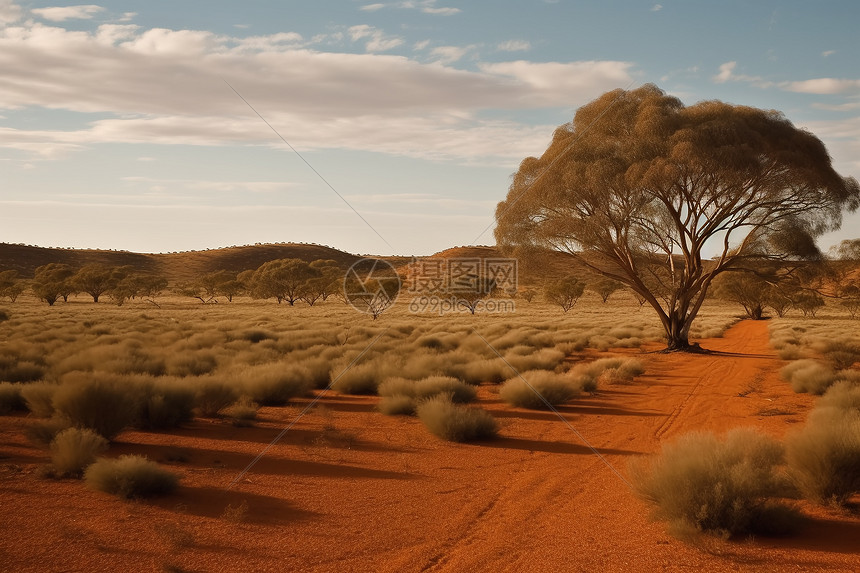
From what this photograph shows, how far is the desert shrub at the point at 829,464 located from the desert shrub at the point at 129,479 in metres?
7.89

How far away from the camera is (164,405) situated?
11461 mm

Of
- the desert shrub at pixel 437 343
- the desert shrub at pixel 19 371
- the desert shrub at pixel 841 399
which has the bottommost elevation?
the desert shrub at pixel 437 343

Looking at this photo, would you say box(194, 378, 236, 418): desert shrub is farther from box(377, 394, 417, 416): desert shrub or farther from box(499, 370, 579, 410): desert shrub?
box(499, 370, 579, 410): desert shrub

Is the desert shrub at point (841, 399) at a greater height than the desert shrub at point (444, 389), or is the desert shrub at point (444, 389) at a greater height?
the desert shrub at point (841, 399)

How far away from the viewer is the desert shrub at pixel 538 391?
14297 mm

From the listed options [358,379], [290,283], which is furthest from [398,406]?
[290,283]

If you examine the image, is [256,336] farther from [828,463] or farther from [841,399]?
[828,463]

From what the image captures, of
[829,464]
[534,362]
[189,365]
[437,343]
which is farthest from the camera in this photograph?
[437,343]

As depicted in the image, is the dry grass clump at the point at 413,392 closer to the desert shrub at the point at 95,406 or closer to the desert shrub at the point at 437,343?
the desert shrub at the point at 95,406

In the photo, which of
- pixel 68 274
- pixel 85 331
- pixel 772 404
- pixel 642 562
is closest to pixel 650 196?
pixel 772 404

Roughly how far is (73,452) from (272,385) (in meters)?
6.38

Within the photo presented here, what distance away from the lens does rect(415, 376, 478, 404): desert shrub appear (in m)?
14.1

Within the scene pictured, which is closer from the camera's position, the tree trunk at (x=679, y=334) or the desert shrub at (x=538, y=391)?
the desert shrub at (x=538, y=391)

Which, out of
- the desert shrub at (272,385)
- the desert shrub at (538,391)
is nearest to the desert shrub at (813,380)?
the desert shrub at (538,391)
